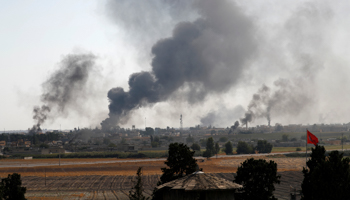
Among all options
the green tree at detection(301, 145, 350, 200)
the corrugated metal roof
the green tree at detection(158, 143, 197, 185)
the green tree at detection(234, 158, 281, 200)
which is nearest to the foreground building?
the corrugated metal roof

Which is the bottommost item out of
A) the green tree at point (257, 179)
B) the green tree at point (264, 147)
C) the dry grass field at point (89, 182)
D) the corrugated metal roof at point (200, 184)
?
the dry grass field at point (89, 182)

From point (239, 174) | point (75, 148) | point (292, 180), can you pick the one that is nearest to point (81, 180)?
point (292, 180)

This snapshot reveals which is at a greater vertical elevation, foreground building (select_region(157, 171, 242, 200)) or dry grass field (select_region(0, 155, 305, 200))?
foreground building (select_region(157, 171, 242, 200))

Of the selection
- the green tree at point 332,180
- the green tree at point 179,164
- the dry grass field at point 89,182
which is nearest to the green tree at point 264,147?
the dry grass field at point 89,182

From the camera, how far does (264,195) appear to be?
31688 millimetres

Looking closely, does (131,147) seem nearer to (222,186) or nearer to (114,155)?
(114,155)

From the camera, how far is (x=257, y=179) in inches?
1275

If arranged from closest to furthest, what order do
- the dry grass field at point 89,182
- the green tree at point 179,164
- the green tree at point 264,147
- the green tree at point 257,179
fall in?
the green tree at point 257,179
the green tree at point 179,164
the dry grass field at point 89,182
the green tree at point 264,147

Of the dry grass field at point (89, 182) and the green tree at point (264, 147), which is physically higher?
the green tree at point (264, 147)

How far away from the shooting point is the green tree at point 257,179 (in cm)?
3181

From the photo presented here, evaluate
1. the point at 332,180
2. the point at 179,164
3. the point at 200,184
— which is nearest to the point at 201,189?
the point at 200,184

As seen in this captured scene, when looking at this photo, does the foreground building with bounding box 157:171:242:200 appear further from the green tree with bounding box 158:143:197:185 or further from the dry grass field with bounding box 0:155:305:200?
the dry grass field with bounding box 0:155:305:200

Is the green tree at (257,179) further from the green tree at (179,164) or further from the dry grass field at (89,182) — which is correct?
the dry grass field at (89,182)

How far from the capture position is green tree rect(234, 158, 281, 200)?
31.8 metres
